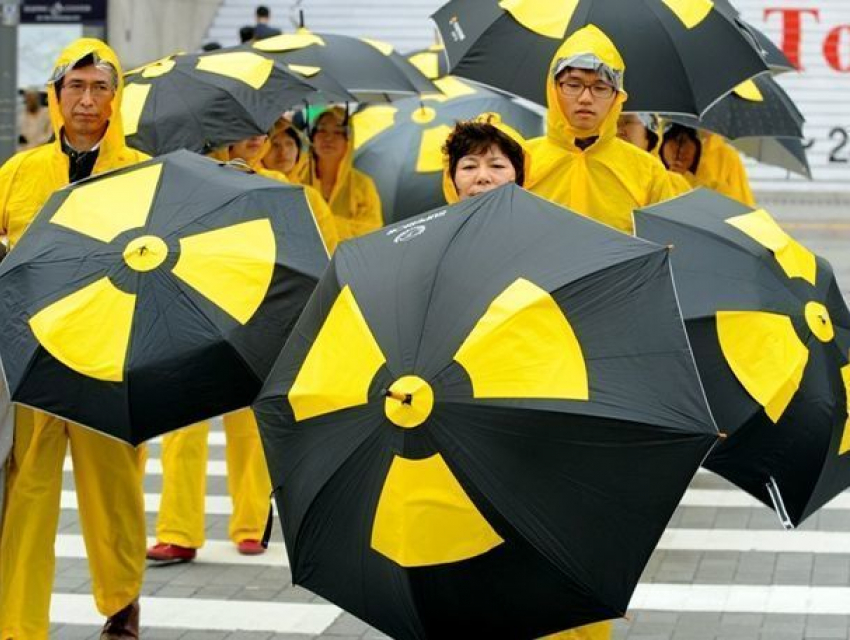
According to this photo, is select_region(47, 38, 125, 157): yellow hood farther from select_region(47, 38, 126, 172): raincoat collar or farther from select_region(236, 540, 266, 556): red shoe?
select_region(236, 540, 266, 556): red shoe

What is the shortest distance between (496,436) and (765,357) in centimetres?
132

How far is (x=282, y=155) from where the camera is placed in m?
10.2

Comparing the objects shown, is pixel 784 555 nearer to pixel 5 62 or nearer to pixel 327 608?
pixel 327 608

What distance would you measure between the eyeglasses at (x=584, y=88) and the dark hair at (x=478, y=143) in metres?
1.02

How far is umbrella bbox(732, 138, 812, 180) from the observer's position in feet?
40.9

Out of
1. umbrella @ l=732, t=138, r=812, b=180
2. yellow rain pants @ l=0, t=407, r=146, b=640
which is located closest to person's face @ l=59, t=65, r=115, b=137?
yellow rain pants @ l=0, t=407, r=146, b=640

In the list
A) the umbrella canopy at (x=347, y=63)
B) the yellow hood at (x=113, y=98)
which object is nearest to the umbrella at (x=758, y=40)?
the umbrella canopy at (x=347, y=63)

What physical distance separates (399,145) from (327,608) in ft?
21.3

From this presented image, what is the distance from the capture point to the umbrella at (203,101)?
889 cm

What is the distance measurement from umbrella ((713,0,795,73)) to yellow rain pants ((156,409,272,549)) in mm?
2658

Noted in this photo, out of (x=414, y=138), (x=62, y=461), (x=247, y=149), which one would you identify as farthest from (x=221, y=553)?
(x=414, y=138)

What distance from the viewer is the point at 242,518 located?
9289 millimetres

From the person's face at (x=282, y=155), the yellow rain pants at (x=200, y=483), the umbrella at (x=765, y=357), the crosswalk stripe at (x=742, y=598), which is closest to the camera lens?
the umbrella at (x=765, y=357)

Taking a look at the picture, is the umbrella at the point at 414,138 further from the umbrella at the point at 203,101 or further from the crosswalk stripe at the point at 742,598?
the crosswalk stripe at the point at 742,598
